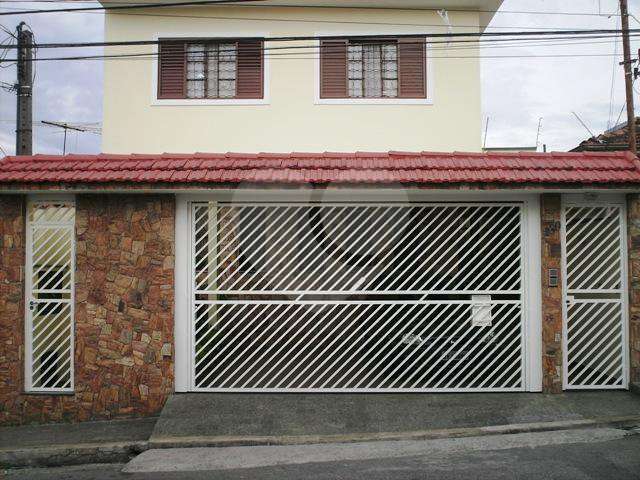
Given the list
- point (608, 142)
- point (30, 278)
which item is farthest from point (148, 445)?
point (608, 142)

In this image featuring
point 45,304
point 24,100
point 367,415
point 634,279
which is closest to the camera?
point 367,415

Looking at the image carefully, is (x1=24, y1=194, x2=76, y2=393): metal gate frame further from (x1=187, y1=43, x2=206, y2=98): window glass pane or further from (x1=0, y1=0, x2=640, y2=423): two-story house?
(x1=187, y1=43, x2=206, y2=98): window glass pane

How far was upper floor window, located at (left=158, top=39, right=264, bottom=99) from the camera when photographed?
10.4 metres

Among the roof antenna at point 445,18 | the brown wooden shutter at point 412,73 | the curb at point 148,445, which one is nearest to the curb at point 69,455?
the curb at point 148,445

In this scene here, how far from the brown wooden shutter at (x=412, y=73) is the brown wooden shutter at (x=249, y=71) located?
2.88 m

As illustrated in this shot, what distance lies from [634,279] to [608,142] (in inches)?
352

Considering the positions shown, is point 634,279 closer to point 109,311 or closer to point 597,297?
point 597,297

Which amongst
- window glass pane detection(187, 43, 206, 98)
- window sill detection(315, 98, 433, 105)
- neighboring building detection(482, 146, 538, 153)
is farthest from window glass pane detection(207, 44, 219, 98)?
neighboring building detection(482, 146, 538, 153)

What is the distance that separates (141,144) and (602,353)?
29.7ft

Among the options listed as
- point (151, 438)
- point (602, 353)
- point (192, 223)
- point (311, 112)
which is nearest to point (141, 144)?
point (311, 112)

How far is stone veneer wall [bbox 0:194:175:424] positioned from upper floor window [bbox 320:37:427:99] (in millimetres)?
5738

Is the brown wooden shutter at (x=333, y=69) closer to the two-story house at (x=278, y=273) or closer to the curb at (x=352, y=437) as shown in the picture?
the two-story house at (x=278, y=273)

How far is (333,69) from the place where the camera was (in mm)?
10336

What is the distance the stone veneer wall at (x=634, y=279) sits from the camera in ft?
19.1
